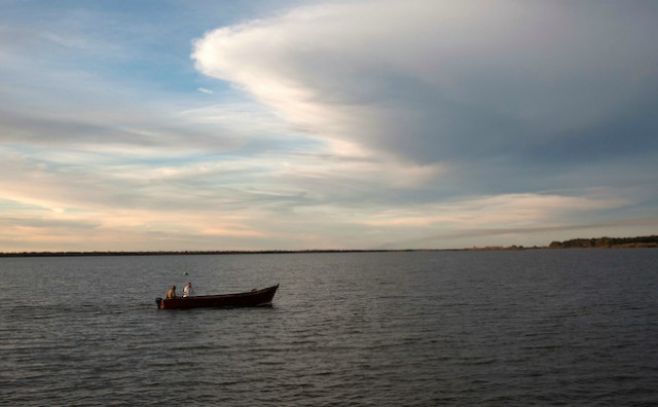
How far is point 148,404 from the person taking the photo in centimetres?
2333

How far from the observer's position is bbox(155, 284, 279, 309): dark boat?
2160 inches

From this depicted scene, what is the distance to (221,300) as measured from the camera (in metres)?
55.7

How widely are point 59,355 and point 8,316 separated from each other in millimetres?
22375

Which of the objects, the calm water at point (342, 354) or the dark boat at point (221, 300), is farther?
the dark boat at point (221, 300)

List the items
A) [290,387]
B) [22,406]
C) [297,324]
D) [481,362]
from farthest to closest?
[297,324] → [481,362] → [290,387] → [22,406]

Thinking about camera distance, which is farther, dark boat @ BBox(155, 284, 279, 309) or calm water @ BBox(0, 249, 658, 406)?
dark boat @ BBox(155, 284, 279, 309)

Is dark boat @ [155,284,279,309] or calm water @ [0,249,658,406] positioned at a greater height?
dark boat @ [155,284,279,309]

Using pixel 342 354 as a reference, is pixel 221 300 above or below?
above

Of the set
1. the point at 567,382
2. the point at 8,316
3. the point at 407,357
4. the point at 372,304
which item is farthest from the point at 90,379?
the point at 372,304

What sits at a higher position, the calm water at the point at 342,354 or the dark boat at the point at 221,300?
the dark boat at the point at 221,300

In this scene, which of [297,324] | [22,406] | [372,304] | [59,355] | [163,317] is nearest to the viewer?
[22,406]

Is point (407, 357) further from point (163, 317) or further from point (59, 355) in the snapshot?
point (163, 317)

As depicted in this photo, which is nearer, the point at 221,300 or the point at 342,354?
the point at 342,354

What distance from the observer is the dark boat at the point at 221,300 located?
54.9 meters
